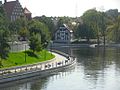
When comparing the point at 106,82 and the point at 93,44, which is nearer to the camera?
the point at 106,82

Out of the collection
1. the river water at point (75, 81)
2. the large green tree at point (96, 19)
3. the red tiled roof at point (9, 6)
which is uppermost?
the red tiled roof at point (9, 6)

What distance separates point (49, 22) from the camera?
499 feet

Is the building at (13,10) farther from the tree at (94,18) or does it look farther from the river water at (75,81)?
the river water at (75,81)

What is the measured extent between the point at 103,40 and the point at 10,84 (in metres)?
106

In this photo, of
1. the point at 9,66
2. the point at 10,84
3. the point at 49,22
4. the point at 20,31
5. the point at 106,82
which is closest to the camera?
the point at 10,84

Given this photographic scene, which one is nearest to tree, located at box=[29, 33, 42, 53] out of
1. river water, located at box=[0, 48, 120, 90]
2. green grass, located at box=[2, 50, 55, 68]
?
green grass, located at box=[2, 50, 55, 68]

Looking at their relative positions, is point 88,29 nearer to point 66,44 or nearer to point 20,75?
point 66,44

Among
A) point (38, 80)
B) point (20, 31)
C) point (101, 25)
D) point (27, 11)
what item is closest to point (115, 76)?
point (38, 80)

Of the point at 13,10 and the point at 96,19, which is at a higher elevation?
the point at 13,10

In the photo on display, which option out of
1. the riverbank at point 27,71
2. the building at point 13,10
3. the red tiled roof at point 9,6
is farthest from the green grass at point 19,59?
the red tiled roof at point 9,6

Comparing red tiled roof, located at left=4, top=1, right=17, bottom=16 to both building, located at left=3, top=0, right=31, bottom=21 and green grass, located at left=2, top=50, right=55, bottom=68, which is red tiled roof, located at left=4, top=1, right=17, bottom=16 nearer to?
building, located at left=3, top=0, right=31, bottom=21

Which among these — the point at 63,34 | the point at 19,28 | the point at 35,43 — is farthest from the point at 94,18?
the point at 35,43

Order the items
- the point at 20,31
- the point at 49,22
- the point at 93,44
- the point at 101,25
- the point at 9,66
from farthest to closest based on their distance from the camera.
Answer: the point at 101,25, the point at 49,22, the point at 93,44, the point at 20,31, the point at 9,66

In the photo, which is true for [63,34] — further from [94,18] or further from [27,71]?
[27,71]
